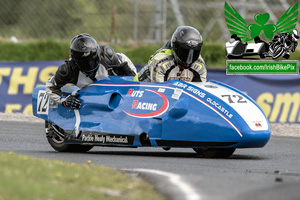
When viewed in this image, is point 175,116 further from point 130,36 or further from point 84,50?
point 130,36

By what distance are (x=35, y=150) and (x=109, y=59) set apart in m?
1.97

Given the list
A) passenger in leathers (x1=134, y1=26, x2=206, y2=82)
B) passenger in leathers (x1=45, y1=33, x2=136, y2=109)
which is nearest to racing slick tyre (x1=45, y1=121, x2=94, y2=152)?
passenger in leathers (x1=45, y1=33, x2=136, y2=109)

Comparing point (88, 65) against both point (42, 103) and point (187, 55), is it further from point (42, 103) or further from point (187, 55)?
point (187, 55)

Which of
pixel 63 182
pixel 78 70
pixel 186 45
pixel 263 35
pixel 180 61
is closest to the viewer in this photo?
pixel 63 182

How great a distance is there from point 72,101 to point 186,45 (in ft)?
6.55

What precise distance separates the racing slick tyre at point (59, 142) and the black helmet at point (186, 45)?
2157 mm

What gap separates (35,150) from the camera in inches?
464

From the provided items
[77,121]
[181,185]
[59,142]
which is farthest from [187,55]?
[181,185]

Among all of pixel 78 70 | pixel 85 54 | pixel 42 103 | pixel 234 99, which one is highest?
pixel 85 54

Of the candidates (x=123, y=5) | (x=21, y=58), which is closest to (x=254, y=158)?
(x=123, y=5)

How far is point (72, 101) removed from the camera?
38.0ft

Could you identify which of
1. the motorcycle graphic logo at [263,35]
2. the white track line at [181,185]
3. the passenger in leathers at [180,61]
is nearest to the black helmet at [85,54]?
the passenger in leathers at [180,61]

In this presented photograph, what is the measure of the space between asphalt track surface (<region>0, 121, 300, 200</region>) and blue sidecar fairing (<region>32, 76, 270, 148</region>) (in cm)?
Answer: 30

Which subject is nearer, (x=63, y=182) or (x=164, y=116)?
(x=63, y=182)
